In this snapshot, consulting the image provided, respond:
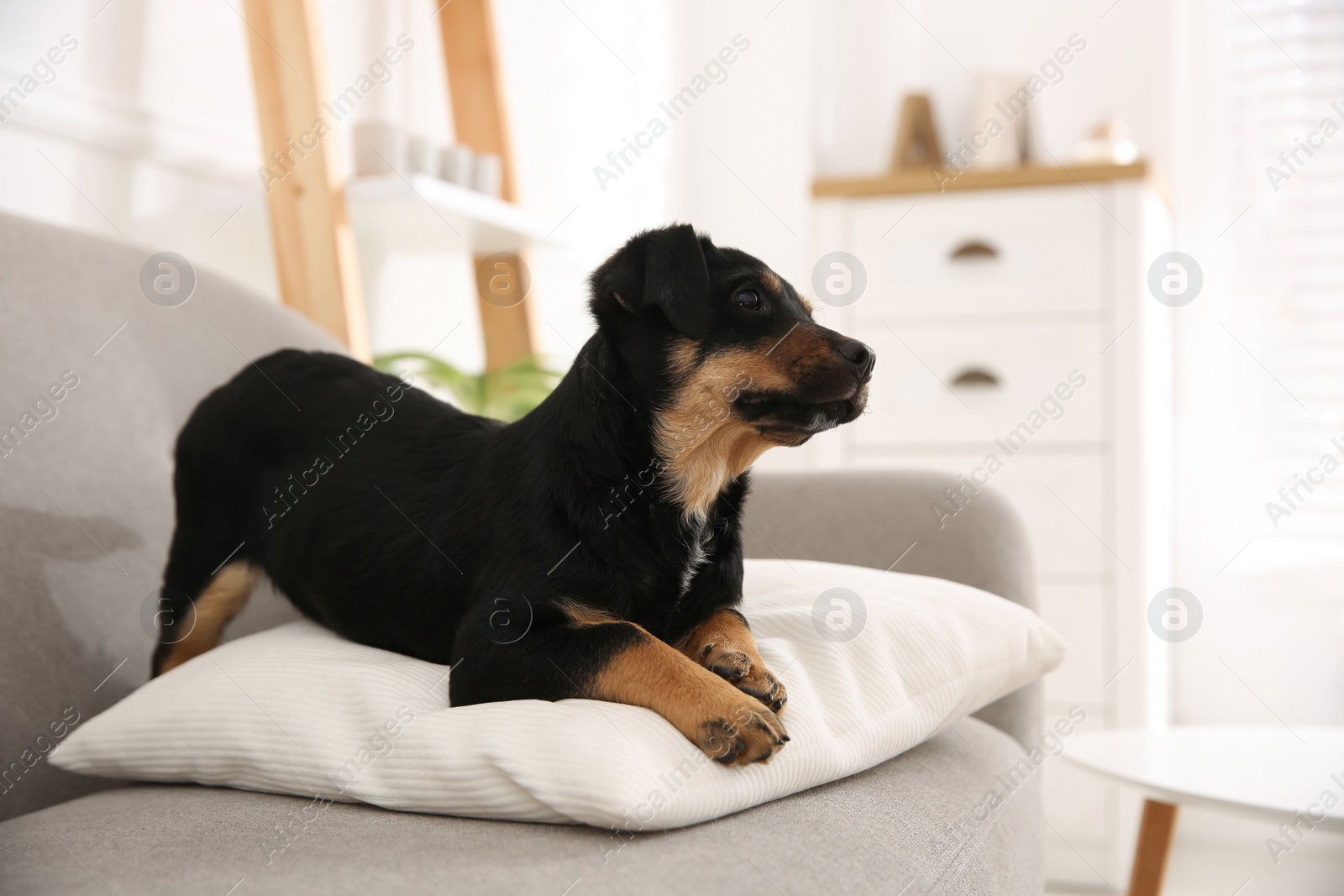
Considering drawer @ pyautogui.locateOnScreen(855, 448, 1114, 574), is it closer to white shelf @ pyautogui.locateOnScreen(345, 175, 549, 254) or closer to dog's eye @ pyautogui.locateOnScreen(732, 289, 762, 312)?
white shelf @ pyautogui.locateOnScreen(345, 175, 549, 254)

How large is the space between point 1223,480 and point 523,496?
2.94 metres

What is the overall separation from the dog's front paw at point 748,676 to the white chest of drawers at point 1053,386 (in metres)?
1.93

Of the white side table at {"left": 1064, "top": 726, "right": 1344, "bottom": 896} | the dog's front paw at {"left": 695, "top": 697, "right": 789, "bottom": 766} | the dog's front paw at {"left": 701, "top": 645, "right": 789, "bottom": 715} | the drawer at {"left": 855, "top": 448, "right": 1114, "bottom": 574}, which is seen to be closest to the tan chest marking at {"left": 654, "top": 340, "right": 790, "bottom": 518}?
the dog's front paw at {"left": 701, "top": 645, "right": 789, "bottom": 715}

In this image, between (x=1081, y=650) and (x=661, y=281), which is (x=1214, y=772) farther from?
(x=1081, y=650)

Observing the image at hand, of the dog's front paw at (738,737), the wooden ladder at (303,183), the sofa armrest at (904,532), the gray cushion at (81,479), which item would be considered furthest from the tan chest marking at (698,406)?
the wooden ladder at (303,183)

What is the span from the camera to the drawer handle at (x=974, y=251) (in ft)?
9.71

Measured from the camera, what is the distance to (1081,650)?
2.80 meters

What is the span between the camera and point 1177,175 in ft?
11.1

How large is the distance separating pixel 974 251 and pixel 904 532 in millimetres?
1644

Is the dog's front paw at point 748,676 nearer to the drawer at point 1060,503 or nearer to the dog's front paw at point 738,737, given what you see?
the dog's front paw at point 738,737

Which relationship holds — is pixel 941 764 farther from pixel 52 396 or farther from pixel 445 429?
pixel 52 396

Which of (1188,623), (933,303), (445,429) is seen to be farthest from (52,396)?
(1188,623)

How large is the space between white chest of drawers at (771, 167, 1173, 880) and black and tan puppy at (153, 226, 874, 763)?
1.83 metres

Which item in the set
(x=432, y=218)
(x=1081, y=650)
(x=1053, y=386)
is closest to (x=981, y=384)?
(x=1053, y=386)
